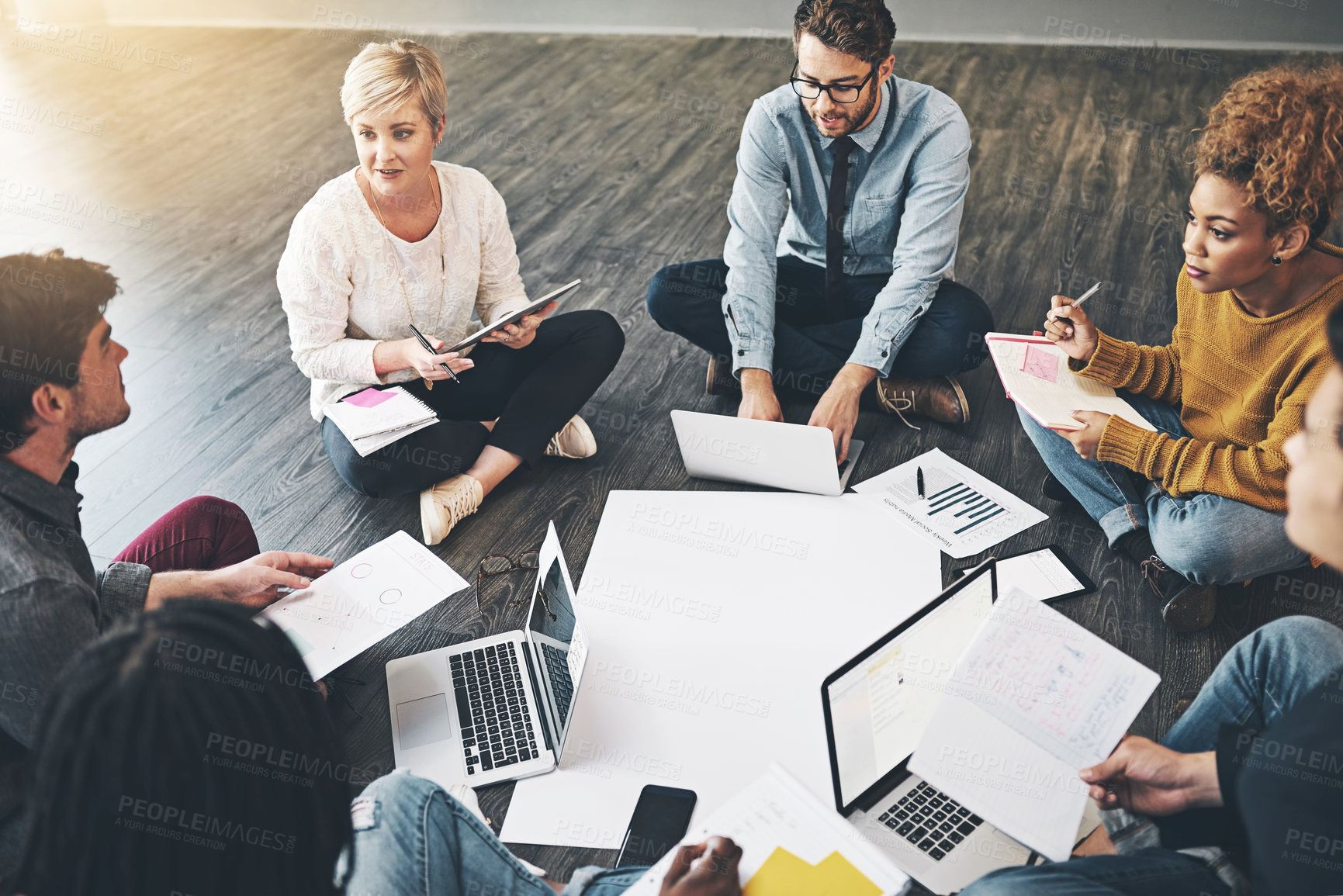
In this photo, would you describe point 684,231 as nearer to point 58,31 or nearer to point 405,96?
point 405,96

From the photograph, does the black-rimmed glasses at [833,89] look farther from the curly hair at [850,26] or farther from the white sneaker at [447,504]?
the white sneaker at [447,504]

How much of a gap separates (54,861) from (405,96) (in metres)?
1.69

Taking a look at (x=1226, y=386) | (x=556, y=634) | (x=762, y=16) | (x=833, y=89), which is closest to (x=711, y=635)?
(x=556, y=634)

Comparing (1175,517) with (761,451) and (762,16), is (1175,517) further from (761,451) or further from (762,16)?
(762,16)

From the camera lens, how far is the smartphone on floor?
1534 mm

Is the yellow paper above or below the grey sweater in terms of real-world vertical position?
below

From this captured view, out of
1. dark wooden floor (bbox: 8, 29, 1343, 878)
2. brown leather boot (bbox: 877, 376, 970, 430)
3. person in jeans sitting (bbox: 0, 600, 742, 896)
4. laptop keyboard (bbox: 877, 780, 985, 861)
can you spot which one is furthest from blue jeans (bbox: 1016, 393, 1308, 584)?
person in jeans sitting (bbox: 0, 600, 742, 896)

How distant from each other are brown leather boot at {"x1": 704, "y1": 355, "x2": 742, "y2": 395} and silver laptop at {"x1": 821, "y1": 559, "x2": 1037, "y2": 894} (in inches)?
53.1

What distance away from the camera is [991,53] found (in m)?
5.26

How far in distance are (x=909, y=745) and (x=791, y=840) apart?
294 millimetres

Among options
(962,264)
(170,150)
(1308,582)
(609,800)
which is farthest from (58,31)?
(1308,582)

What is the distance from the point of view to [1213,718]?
1.51m

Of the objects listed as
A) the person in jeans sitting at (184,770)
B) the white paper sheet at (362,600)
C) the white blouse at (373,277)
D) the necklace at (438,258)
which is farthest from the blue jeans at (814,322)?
the person in jeans sitting at (184,770)

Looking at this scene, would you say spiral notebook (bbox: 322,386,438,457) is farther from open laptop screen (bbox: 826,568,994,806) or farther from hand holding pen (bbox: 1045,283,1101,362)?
hand holding pen (bbox: 1045,283,1101,362)
